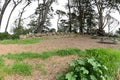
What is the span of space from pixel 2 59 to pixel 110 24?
1057 centimetres

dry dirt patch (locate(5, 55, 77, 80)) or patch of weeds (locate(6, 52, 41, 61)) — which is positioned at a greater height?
patch of weeds (locate(6, 52, 41, 61))


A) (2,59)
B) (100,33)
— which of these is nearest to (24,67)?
(2,59)

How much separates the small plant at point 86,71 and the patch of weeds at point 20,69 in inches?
30.3

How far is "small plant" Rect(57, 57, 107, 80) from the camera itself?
16.6 ft

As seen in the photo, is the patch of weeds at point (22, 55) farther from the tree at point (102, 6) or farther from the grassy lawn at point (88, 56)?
the tree at point (102, 6)

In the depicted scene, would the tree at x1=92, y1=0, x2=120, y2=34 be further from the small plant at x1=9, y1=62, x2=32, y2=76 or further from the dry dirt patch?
the small plant at x1=9, y1=62, x2=32, y2=76

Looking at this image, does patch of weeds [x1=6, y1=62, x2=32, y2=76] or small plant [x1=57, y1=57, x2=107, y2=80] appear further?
patch of weeds [x1=6, y1=62, x2=32, y2=76]

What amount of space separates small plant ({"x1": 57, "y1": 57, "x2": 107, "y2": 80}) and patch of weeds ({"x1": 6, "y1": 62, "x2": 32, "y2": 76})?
77 centimetres

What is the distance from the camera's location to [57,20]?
17.0m

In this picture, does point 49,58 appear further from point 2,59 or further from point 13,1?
point 13,1

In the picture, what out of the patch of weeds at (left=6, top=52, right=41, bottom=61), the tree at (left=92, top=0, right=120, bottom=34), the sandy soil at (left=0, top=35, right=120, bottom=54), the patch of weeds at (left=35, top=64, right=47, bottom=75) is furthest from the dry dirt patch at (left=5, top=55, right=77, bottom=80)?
the tree at (left=92, top=0, right=120, bottom=34)

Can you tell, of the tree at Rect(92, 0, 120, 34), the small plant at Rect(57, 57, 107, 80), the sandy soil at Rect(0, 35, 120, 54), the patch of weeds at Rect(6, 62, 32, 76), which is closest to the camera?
the small plant at Rect(57, 57, 107, 80)

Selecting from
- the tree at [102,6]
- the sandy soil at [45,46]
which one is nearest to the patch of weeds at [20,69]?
the sandy soil at [45,46]

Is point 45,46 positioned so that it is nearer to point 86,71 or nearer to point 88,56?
point 88,56
